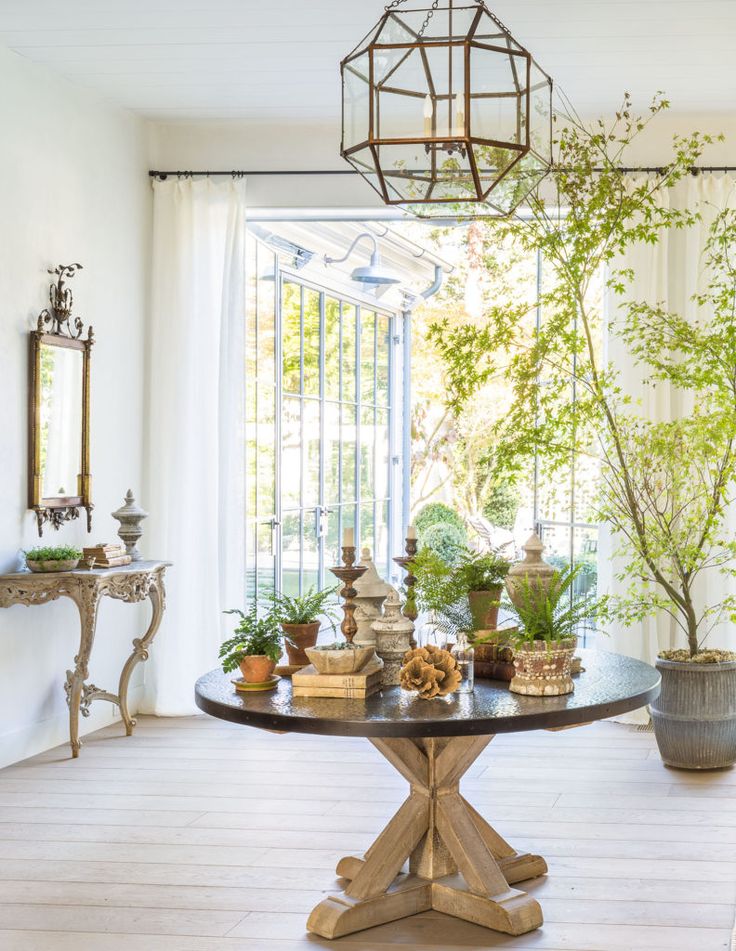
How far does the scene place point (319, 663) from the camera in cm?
305

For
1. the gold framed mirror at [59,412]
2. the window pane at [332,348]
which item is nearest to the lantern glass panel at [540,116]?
the gold framed mirror at [59,412]

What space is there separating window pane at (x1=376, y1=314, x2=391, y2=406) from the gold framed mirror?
12.4ft

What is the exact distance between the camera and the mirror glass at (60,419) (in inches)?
199

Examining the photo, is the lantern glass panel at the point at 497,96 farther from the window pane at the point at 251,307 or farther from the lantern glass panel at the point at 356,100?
the window pane at the point at 251,307

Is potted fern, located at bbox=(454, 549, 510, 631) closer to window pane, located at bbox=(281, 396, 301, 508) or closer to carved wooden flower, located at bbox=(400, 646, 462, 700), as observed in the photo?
carved wooden flower, located at bbox=(400, 646, 462, 700)

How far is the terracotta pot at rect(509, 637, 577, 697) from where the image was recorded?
Answer: 3.04m

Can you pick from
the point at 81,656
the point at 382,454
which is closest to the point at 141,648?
the point at 81,656

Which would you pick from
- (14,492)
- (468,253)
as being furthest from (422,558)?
(468,253)

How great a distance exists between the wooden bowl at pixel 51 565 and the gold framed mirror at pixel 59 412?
24cm

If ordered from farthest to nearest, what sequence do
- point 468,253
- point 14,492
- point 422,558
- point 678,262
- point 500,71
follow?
point 468,253 < point 678,262 < point 14,492 < point 422,558 < point 500,71

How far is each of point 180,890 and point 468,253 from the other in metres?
9.14

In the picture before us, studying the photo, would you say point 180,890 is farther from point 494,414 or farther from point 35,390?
point 494,414

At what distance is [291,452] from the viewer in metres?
6.96

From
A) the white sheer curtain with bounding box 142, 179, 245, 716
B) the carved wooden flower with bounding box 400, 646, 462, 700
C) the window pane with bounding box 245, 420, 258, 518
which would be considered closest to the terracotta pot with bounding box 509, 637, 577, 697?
the carved wooden flower with bounding box 400, 646, 462, 700
